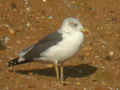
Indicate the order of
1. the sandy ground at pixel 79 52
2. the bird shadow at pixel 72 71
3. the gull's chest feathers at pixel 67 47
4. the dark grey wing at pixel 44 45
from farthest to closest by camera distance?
1. the bird shadow at pixel 72 71
2. the sandy ground at pixel 79 52
3. the dark grey wing at pixel 44 45
4. the gull's chest feathers at pixel 67 47

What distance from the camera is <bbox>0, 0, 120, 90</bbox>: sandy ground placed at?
5160 mm

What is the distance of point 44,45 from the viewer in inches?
198

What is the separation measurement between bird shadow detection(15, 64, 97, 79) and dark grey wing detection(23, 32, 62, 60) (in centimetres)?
56

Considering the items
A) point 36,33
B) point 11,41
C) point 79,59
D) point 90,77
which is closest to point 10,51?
point 11,41

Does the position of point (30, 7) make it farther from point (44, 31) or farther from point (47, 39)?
point (47, 39)

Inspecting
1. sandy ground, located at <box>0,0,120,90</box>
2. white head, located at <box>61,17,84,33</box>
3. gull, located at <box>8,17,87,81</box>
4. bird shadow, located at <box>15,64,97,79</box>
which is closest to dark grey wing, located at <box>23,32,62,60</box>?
gull, located at <box>8,17,87,81</box>

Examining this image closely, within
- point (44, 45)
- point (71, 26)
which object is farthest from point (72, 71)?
point (71, 26)

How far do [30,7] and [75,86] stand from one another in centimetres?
431

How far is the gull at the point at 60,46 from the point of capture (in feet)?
15.7

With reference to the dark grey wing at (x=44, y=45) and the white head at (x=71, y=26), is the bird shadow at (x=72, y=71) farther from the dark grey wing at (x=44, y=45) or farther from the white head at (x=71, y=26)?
the white head at (x=71, y=26)

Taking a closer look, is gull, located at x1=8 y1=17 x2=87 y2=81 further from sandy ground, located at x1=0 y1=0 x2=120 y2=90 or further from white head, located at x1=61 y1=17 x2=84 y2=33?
sandy ground, located at x1=0 y1=0 x2=120 y2=90

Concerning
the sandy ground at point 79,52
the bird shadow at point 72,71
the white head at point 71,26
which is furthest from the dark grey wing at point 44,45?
the bird shadow at point 72,71

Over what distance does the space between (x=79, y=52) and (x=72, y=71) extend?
3.25 feet

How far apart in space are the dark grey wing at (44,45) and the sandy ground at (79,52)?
42 cm
